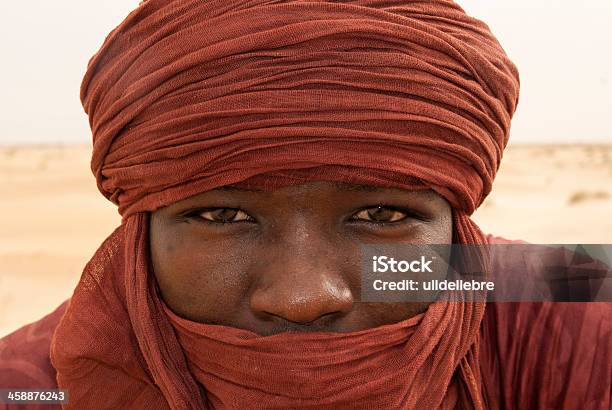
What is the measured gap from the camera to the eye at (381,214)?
58.7 inches

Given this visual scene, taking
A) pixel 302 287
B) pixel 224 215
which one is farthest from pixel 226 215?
pixel 302 287

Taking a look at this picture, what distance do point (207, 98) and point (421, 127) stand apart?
419mm

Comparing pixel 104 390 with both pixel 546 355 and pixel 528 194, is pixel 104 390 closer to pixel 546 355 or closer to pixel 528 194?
pixel 546 355

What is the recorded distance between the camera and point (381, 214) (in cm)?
151

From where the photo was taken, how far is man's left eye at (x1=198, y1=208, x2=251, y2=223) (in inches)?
59.0

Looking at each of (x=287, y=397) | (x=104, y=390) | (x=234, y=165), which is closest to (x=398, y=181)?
(x=234, y=165)

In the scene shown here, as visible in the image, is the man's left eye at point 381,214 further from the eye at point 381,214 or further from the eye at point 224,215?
the eye at point 224,215

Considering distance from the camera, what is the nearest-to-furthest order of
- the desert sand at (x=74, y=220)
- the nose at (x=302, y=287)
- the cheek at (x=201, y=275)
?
1. the nose at (x=302, y=287)
2. the cheek at (x=201, y=275)
3. the desert sand at (x=74, y=220)

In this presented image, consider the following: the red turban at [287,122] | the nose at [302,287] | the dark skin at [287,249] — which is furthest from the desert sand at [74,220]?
the nose at [302,287]

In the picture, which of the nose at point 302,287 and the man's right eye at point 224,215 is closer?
the nose at point 302,287

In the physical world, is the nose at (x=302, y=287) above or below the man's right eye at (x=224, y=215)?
below

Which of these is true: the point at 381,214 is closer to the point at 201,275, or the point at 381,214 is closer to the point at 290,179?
the point at 290,179


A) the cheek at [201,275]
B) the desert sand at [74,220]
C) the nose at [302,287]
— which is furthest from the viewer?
the desert sand at [74,220]

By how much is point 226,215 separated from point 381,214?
31cm
